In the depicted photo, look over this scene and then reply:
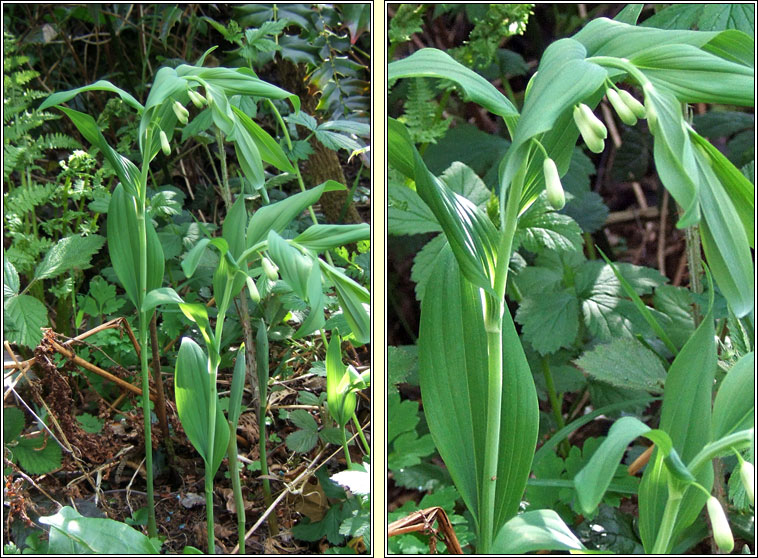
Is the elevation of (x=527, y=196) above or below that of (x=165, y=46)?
below

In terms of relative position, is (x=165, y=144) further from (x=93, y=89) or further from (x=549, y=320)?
(x=549, y=320)

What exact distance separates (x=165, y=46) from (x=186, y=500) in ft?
1.63

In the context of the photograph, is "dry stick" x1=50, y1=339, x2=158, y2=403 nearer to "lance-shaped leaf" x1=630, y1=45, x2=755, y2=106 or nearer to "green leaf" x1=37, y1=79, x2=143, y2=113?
"green leaf" x1=37, y1=79, x2=143, y2=113

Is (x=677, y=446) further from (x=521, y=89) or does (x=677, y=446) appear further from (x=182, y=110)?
(x=182, y=110)

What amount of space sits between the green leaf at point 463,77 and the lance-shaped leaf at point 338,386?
0.29 meters

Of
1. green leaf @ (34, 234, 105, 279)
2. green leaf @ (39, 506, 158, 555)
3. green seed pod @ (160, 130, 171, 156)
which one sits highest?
green seed pod @ (160, 130, 171, 156)

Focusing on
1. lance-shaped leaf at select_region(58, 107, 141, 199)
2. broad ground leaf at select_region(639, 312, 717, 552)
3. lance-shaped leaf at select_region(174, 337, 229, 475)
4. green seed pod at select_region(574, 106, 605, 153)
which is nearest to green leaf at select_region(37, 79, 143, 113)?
lance-shaped leaf at select_region(58, 107, 141, 199)

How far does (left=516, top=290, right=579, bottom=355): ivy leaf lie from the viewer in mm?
758

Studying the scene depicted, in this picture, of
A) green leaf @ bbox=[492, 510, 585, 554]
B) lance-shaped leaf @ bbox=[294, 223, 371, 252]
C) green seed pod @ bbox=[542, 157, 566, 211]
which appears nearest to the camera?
green seed pod @ bbox=[542, 157, 566, 211]

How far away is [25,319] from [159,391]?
0.18 m

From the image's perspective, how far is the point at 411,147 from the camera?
0.66 metres

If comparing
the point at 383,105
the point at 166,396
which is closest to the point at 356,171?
the point at 383,105

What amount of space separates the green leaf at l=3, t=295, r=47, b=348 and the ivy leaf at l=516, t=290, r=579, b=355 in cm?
52

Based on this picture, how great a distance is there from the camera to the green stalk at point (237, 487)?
0.74 m
